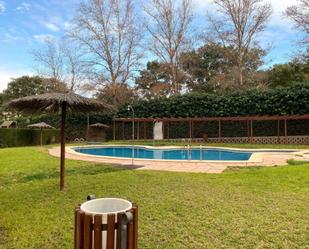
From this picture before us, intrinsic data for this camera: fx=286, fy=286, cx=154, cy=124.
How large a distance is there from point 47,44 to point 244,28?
2111 cm

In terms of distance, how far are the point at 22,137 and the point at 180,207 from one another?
2009 centimetres

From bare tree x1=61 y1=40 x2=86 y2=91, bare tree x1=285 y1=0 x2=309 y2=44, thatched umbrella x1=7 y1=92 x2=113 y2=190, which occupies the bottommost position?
thatched umbrella x1=7 y1=92 x2=113 y2=190

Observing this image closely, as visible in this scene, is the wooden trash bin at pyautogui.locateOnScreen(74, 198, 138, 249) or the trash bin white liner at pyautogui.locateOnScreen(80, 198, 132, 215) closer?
the wooden trash bin at pyautogui.locateOnScreen(74, 198, 138, 249)

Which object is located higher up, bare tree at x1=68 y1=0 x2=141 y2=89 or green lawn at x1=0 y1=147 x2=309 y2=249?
bare tree at x1=68 y1=0 x2=141 y2=89

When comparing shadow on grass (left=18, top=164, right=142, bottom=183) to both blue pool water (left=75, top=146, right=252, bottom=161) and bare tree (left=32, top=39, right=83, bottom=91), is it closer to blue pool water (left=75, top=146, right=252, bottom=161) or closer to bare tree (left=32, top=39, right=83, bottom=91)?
blue pool water (left=75, top=146, right=252, bottom=161)

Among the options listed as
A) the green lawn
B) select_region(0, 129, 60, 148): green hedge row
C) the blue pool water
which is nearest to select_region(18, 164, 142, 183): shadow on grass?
the green lawn

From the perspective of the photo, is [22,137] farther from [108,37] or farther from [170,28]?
[170,28]

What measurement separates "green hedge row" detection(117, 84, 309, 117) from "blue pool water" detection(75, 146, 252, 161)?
6207 mm

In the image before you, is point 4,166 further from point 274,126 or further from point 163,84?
point 163,84

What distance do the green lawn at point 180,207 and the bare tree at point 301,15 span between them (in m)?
19.5

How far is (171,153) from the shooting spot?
53.6 feet

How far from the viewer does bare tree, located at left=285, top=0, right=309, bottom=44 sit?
22.9m

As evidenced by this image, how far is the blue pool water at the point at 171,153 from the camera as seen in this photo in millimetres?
14719

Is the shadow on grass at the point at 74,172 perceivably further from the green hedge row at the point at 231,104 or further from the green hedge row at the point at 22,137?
the green hedge row at the point at 231,104
